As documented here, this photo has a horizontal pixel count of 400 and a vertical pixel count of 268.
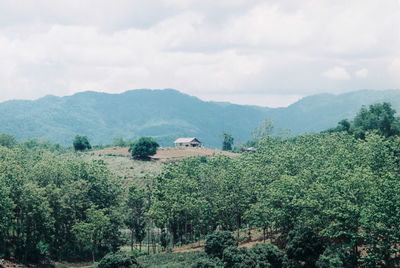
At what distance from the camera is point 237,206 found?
5862cm

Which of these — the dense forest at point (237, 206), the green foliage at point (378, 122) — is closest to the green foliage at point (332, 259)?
the dense forest at point (237, 206)

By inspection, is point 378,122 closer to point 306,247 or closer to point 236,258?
point 306,247

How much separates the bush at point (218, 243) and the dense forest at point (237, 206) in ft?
1.08

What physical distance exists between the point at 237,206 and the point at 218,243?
1388 cm

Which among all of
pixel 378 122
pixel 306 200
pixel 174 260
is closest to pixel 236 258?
pixel 306 200

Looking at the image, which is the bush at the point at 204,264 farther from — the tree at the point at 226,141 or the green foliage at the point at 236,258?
the tree at the point at 226,141

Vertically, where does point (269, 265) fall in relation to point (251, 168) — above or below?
below

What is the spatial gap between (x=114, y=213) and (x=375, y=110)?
210ft

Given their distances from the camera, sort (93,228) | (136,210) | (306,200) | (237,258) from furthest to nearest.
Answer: (136,210) → (93,228) → (306,200) → (237,258)

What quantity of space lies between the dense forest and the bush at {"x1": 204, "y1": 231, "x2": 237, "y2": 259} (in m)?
0.33

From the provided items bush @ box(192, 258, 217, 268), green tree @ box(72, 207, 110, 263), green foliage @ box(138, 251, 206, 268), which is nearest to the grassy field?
green tree @ box(72, 207, 110, 263)

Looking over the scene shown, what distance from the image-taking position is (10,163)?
66938mm

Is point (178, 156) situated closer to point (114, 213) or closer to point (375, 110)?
point (375, 110)

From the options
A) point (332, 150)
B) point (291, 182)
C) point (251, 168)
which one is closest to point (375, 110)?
point (332, 150)
